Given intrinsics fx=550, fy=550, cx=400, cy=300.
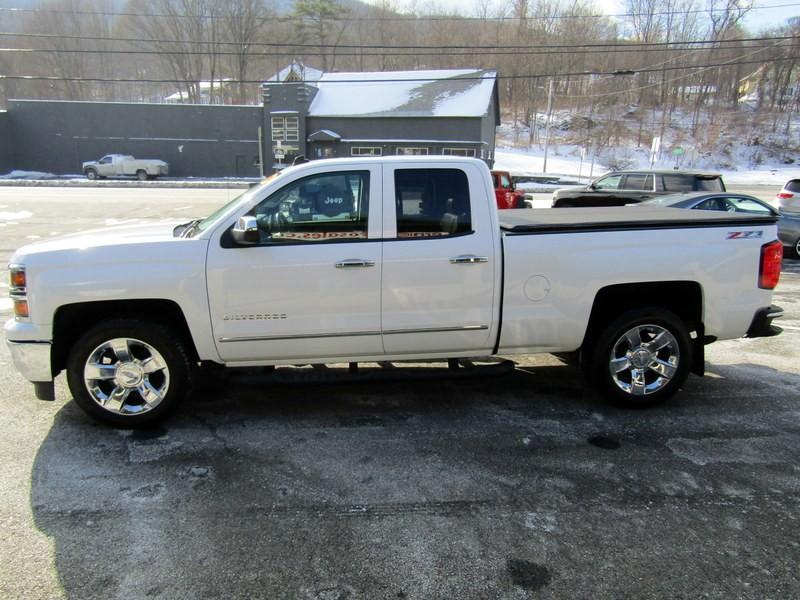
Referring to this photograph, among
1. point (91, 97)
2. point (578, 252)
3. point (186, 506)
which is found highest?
point (91, 97)

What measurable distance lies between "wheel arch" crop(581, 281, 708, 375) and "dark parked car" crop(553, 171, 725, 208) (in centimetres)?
1009

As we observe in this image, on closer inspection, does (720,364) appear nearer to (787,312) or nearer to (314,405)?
(787,312)

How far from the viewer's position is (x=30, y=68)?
253 feet

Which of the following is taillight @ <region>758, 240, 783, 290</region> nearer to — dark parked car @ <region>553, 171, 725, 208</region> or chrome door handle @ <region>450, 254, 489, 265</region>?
chrome door handle @ <region>450, 254, 489, 265</region>

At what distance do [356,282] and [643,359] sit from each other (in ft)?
7.79

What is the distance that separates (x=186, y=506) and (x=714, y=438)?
3597 millimetres

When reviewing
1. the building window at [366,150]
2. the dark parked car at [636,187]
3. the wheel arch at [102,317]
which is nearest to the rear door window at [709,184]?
the dark parked car at [636,187]

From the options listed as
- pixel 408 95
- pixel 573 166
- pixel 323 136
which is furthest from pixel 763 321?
pixel 573 166

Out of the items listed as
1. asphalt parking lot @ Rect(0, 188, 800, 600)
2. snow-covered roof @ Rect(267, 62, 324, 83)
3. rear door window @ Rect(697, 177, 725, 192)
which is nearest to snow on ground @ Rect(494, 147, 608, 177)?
snow-covered roof @ Rect(267, 62, 324, 83)

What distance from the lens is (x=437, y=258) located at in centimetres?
396

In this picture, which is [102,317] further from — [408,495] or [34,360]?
[408,495]

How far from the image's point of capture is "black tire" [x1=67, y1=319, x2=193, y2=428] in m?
3.85

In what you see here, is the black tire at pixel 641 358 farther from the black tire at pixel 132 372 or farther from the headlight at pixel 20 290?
the headlight at pixel 20 290

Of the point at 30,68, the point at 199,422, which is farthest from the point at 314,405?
the point at 30,68
